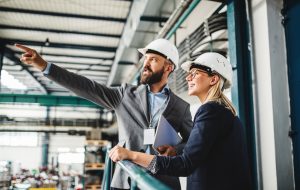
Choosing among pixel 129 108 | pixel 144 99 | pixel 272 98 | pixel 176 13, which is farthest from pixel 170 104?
pixel 176 13

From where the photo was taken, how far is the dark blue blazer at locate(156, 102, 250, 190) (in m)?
1.44

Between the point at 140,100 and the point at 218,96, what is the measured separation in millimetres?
803

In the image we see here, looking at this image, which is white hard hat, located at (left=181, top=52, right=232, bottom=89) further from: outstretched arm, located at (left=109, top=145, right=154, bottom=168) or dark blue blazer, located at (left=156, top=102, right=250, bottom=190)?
outstretched arm, located at (left=109, top=145, right=154, bottom=168)

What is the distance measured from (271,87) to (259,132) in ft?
1.50

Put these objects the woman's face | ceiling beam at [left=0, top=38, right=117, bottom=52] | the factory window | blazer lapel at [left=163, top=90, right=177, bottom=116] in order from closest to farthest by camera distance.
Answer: the woman's face → blazer lapel at [left=163, top=90, right=177, bottom=116] → ceiling beam at [left=0, top=38, right=117, bottom=52] → the factory window

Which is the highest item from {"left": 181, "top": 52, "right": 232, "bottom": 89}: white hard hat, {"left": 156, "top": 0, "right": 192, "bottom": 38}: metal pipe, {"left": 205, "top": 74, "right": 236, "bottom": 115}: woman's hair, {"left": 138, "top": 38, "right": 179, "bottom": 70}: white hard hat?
{"left": 156, "top": 0, "right": 192, "bottom": 38}: metal pipe

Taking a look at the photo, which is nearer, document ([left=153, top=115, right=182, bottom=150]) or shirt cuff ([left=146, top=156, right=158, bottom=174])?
shirt cuff ([left=146, top=156, right=158, bottom=174])

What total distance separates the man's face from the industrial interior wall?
105 cm

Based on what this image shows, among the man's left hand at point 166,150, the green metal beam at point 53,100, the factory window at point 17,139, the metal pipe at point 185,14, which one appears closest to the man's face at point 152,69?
the man's left hand at point 166,150

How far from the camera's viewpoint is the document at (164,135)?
6.30ft

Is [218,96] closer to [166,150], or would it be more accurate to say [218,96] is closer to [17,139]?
[166,150]

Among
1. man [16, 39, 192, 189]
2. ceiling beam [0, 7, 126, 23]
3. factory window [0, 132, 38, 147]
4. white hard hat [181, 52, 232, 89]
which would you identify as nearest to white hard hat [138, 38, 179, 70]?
man [16, 39, 192, 189]

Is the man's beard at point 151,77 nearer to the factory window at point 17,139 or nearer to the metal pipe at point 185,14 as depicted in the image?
the metal pipe at point 185,14

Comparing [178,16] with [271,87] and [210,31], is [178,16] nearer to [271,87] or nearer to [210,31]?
[210,31]
